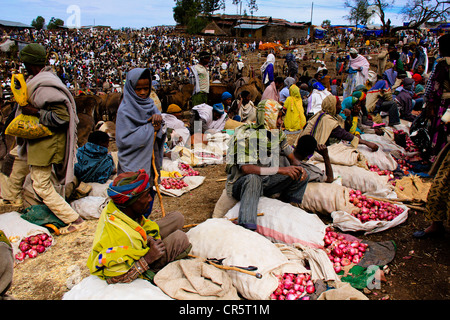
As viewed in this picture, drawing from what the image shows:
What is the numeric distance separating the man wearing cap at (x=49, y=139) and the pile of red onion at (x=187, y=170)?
196 centimetres

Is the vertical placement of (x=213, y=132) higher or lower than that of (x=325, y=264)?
higher

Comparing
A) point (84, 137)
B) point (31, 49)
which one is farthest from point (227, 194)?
point (84, 137)

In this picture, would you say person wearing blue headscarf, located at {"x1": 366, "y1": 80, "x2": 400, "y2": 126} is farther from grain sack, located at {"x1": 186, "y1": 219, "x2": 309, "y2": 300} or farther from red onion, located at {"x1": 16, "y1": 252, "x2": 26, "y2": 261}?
red onion, located at {"x1": 16, "y1": 252, "x2": 26, "y2": 261}

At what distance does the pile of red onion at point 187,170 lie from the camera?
5.02 meters

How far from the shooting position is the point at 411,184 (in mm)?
4164

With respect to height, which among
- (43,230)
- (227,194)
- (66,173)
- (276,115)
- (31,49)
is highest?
(31,49)

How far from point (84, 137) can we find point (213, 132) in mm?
2431

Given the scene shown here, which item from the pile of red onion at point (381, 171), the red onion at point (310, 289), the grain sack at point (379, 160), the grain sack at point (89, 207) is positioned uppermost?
the grain sack at point (379, 160)

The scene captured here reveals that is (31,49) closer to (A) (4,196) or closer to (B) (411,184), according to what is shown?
(A) (4,196)

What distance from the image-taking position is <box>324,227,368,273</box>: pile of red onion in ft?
8.94

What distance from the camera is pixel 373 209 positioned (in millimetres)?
3457

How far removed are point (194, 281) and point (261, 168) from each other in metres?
1.41

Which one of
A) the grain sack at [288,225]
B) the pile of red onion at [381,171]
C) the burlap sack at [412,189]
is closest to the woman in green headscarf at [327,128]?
the pile of red onion at [381,171]

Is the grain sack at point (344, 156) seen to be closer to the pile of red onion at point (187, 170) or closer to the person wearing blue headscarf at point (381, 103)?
the pile of red onion at point (187, 170)
